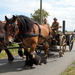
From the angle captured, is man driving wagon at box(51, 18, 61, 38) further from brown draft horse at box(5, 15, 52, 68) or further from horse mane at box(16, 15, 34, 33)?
horse mane at box(16, 15, 34, 33)

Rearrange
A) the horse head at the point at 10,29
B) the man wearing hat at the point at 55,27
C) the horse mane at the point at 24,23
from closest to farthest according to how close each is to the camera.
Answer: the horse head at the point at 10,29 → the horse mane at the point at 24,23 → the man wearing hat at the point at 55,27

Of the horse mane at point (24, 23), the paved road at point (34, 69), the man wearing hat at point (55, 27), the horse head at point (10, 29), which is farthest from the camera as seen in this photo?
the man wearing hat at point (55, 27)

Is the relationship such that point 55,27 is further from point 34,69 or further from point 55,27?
point 34,69

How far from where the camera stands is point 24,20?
17.9 feet

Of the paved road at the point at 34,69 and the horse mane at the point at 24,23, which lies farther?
the horse mane at the point at 24,23

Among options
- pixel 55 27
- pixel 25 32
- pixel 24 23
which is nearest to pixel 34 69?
pixel 25 32

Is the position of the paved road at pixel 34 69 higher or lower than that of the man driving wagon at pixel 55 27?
lower

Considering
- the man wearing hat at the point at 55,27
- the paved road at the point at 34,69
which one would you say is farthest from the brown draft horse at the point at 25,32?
the man wearing hat at the point at 55,27

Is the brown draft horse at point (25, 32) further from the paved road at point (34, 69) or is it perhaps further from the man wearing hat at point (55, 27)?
the man wearing hat at point (55, 27)

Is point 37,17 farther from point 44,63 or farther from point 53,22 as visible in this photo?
Answer: point 44,63

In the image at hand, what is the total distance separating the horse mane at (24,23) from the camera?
5.34m

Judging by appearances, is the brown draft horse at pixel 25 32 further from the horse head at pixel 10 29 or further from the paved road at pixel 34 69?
the paved road at pixel 34 69

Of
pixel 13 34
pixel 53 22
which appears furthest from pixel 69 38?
pixel 13 34

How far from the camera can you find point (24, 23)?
5.38 m
